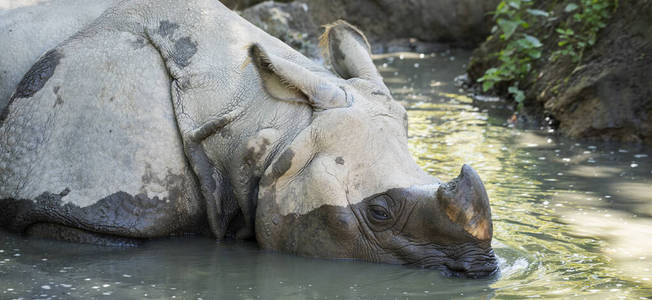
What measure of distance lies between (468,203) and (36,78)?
8.38ft

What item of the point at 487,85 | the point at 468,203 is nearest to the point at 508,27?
the point at 487,85

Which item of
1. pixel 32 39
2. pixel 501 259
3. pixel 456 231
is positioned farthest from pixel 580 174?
pixel 32 39

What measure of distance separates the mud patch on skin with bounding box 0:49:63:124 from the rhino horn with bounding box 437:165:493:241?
2.34m

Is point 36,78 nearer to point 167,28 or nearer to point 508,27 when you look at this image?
point 167,28

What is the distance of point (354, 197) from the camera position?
466 cm

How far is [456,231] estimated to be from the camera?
14.6 ft

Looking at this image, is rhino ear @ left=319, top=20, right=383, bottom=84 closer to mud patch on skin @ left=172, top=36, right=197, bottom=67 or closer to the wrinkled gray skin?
the wrinkled gray skin

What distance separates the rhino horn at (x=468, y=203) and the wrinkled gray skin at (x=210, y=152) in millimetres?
71

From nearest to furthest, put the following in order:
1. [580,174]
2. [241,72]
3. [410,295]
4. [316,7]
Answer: [410,295], [241,72], [580,174], [316,7]

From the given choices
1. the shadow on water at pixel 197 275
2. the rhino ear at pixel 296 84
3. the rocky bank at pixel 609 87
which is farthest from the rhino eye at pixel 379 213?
the rocky bank at pixel 609 87

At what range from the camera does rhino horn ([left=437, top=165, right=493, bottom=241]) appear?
430 centimetres

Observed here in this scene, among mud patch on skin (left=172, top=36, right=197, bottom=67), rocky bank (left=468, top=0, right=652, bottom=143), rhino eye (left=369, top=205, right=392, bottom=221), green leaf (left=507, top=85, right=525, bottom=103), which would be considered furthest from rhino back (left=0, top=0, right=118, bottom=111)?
green leaf (left=507, top=85, right=525, bottom=103)

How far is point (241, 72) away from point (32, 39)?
1349 millimetres

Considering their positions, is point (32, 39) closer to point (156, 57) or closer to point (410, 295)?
point (156, 57)
